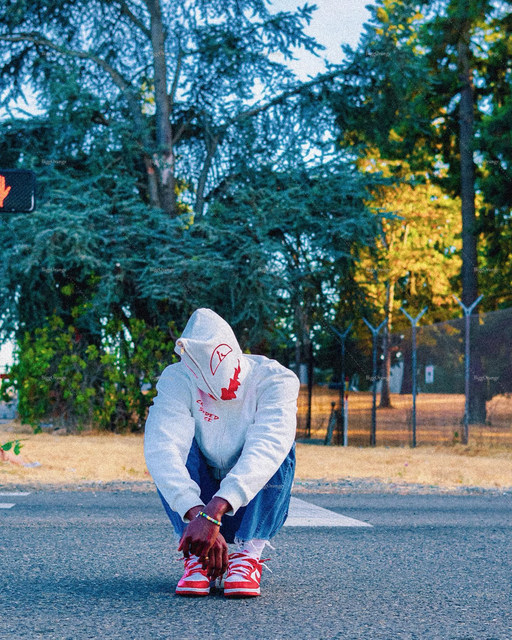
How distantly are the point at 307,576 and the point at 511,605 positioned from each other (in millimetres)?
1001

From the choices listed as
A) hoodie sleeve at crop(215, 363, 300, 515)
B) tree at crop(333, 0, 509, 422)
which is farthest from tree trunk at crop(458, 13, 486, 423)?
hoodie sleeve at crop(215, 363, 300, 515)

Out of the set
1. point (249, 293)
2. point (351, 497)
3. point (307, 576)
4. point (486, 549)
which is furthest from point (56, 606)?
point (249, 293)

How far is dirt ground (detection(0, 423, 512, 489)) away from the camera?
380 inches

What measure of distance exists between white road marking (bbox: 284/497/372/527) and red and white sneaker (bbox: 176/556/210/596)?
2.41 metres

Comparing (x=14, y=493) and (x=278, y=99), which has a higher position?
(x=278, y=99)

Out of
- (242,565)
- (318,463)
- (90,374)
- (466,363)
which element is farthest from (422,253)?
(242,565)

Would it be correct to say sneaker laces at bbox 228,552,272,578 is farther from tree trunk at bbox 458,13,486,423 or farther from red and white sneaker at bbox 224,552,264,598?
tree trunk at bbox 458,13,486,423

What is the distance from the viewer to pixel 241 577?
3766 millimetres

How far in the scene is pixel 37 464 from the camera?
10266 mm

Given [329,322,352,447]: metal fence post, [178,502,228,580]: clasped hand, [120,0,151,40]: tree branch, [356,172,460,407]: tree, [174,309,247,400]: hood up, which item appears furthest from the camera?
[356,172,460,407]: tree

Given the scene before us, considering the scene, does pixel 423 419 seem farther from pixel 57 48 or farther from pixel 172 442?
pixel 172 442

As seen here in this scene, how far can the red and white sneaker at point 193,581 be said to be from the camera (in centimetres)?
377

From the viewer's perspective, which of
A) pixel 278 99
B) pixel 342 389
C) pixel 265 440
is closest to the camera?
pixel 265 440

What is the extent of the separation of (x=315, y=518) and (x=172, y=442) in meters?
3.12
